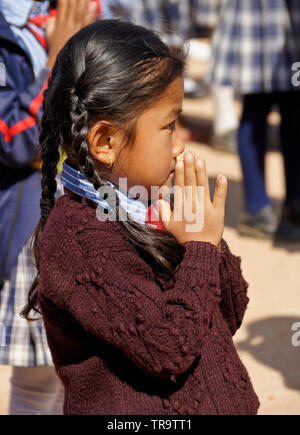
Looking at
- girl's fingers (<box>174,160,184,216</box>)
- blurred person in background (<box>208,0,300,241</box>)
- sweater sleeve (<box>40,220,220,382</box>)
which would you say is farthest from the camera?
blurred person in background (<box>208,0,300,241</box>)

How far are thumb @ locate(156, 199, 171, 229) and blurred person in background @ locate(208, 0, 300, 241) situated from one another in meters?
3.04

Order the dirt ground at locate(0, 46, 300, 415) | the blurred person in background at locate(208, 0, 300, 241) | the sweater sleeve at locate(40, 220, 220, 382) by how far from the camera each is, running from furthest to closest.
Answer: the blurred person in background at locate(208, 0, 300, 241), the dirt ground at locate(0, 46, 300, 415), the sweater sleeve at locate(40, 220, 220, 382)

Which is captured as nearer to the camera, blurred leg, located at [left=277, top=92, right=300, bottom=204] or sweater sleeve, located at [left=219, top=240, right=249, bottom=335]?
sweater sleeve, located at [left=219, top=240, right=249, bottom=335]

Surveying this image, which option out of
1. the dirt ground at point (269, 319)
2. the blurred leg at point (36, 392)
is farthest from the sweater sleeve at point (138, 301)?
the dirt ground at point (269, 319)

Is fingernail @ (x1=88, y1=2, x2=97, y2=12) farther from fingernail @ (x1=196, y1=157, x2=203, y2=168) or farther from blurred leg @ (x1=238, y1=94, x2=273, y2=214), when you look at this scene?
blurred leg @ (x1=238, y1=94, x2=273, y2=214)

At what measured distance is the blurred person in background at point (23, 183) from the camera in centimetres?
233

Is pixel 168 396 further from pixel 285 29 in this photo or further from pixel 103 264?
Answer: pixel 285 29

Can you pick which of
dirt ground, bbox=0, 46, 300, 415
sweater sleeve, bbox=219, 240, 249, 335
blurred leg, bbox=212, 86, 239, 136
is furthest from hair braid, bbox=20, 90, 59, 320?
blurred leg, bbox=212, 86, 239, 136

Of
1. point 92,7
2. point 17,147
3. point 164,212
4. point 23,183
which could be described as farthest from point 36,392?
point 92,7

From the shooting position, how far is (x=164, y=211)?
174cm

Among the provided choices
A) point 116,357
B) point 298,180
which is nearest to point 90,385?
point 116,357

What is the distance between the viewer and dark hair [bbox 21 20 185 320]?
1.72 m

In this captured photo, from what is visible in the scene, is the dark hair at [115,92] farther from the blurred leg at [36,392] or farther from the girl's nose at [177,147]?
the blurred leg at [36,392]

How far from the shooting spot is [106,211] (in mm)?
1742
